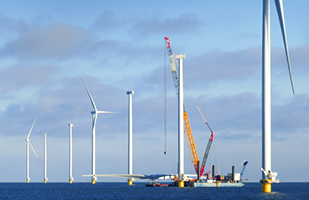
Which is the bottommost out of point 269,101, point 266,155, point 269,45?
point 266,155

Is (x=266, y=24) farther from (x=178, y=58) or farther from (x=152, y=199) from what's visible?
(x=178, y=58)

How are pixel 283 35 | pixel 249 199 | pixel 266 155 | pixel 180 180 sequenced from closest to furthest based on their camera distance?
pixel 283 35 → pixel 266 155 → pixel 249 199 → pixel 180 180

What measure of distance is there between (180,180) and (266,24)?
85509 millimetres

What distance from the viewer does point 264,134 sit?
92875 mm

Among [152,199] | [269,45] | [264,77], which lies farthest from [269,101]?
[152,199]

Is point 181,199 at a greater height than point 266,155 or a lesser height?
lesser

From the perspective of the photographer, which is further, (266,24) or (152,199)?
(152,199)

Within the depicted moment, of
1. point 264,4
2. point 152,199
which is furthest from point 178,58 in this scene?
point 264,4

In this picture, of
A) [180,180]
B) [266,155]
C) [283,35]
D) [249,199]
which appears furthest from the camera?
[180,180]

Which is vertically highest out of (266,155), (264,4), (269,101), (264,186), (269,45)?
(264,4)

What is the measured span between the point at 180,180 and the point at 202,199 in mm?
38942

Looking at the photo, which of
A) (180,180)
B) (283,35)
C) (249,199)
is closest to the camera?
(283,35)

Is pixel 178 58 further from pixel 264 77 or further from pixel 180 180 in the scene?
pixel 264 77

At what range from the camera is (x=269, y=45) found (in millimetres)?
96000
